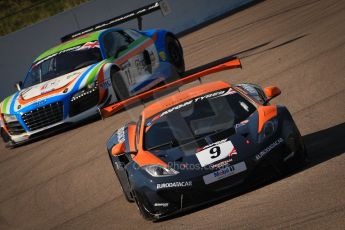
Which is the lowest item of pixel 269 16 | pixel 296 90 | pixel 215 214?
pixel 269 16

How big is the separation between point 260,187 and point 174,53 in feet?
31.4

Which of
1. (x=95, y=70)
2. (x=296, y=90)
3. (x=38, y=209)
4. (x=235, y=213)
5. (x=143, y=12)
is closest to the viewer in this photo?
(x=235, y=213)

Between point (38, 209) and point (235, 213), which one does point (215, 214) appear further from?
point (38, 209)

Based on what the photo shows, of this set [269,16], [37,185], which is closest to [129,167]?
[37,185]

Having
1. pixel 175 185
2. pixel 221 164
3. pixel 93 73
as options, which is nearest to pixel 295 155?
pixel 221 164

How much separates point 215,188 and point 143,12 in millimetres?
9629

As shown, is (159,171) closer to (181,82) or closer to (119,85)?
(181,82)

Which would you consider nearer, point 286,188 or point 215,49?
point 286,188

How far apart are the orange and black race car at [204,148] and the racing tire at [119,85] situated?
5.65 metres

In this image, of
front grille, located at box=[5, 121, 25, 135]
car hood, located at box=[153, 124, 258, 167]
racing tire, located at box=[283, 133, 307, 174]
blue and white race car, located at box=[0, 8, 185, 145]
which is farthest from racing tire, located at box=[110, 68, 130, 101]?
racing tire, located at box=[283, 133, 307, 174]

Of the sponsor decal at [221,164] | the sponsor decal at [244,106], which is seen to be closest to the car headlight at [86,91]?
the sponsor decal at [244,106]

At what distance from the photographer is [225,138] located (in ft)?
25.4

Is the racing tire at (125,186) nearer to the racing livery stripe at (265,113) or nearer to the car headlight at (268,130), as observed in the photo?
the racing livery stripe at (265,113)

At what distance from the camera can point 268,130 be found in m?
7.68
